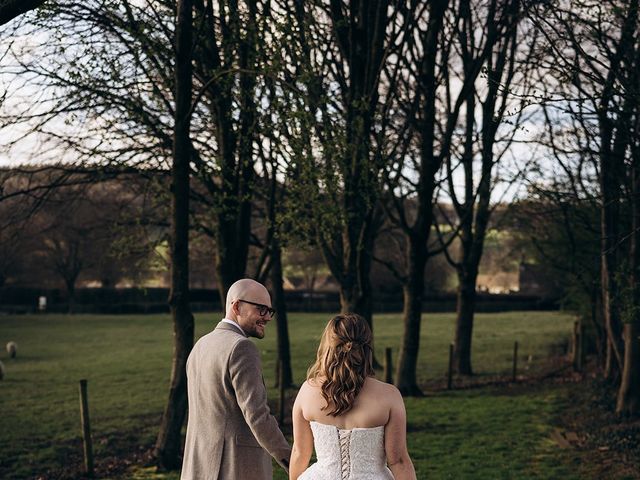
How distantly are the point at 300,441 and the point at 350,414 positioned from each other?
1.51 feet

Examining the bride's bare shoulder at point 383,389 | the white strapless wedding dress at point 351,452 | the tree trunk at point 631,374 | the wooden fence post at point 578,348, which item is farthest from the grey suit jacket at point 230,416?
the wooden fence post at point 578,348

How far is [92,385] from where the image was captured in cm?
2723

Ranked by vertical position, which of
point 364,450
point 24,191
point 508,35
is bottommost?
point 364,450

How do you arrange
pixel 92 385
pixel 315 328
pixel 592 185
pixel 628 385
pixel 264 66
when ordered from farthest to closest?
1. pixel 315 328
2. pixel 92 385
3. pixel 592 185
4. pixel 628 385
5. pixel 264 66

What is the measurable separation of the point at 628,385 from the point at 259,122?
894 centimetres

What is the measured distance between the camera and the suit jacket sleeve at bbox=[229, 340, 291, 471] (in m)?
5.38

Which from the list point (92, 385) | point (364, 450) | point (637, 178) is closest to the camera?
point (364, 450)

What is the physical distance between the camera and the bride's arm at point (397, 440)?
4703mm

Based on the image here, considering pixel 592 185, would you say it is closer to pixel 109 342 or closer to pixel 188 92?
pixel 188 92

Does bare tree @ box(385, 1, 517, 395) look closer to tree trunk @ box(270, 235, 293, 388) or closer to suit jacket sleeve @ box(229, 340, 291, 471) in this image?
tree trunk @ box(270, 235, 293, 388)

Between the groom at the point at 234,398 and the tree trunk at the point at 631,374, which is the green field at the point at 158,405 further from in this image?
the groom at the point at 234,398

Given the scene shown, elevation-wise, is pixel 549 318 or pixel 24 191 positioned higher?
pixel 24 191

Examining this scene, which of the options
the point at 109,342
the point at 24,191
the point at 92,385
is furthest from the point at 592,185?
the point at 109,342

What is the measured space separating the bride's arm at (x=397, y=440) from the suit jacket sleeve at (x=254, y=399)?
0.84m
